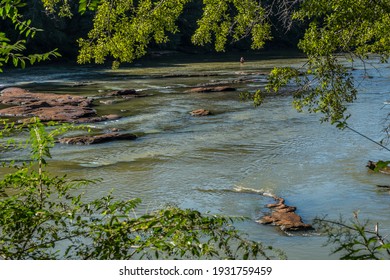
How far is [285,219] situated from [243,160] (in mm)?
5056

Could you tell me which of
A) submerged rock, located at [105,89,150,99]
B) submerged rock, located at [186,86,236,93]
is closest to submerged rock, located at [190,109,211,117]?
submerged rock, located at [105,89,150,99]

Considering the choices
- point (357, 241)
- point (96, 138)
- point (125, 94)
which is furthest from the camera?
point (125, 94)

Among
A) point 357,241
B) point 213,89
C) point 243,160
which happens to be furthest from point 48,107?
point 357,241

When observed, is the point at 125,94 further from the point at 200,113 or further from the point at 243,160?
the point at 243,160

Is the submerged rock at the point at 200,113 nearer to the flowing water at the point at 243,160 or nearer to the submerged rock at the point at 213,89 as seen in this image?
the flowing water at the point at 243,160

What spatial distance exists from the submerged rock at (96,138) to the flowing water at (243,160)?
1.33 ft

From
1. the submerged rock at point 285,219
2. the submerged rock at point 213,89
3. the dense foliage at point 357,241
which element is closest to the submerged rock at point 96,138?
the submerged rock at point 285,219

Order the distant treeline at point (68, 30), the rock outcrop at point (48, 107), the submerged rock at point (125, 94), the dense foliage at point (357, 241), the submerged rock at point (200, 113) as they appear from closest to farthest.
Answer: the dense foliage at point (357, 241), the rock outcrop at point (48, 107), the submerged rock at point (200, 113), the submerged rock at point (125, 94), the distant treeline at point (68, 30)

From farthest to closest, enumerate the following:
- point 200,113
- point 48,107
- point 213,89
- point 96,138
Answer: point 213,89 < point 48,107 < point 200,113 < point 96,138

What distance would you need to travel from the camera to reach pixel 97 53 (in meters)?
9.42

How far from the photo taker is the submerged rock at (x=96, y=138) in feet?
59.7

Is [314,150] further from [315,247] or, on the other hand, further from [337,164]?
[315,247]

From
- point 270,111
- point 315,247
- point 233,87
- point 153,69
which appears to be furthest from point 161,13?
point 153,69

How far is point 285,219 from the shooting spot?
10656 mm
